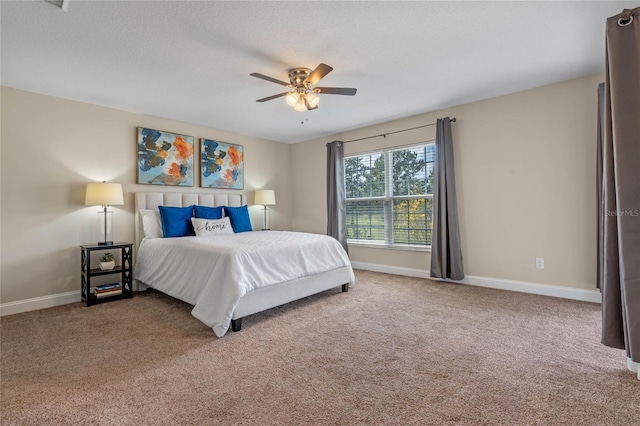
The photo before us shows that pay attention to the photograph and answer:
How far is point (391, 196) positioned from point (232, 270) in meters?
3.01

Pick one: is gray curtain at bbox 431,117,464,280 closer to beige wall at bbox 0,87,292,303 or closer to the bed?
the bed

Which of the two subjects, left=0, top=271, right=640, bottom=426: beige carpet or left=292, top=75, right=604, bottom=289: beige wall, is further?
left=292, top=75, right=604, bottom=289: beige wall

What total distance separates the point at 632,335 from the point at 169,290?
367 cm

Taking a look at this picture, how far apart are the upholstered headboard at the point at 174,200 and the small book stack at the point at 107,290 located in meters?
0.62

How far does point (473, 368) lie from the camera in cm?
191

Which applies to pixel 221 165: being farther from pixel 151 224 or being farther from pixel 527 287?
pixel 527 287

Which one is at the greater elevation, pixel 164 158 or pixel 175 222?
pixel 164 158

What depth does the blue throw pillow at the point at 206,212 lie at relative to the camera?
4.20m

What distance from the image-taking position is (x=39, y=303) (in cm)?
329

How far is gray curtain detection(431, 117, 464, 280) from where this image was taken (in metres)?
3.94

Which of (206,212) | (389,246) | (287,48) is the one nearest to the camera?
(287,48)

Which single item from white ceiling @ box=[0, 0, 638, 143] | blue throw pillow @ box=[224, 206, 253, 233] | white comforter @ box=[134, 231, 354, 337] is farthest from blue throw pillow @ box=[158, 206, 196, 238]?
white ceiling @ box=[0, 0, 638, 143]

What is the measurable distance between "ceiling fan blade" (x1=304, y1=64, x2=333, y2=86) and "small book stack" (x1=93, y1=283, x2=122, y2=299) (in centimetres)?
320

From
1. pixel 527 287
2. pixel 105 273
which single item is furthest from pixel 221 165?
pixel 527 287
